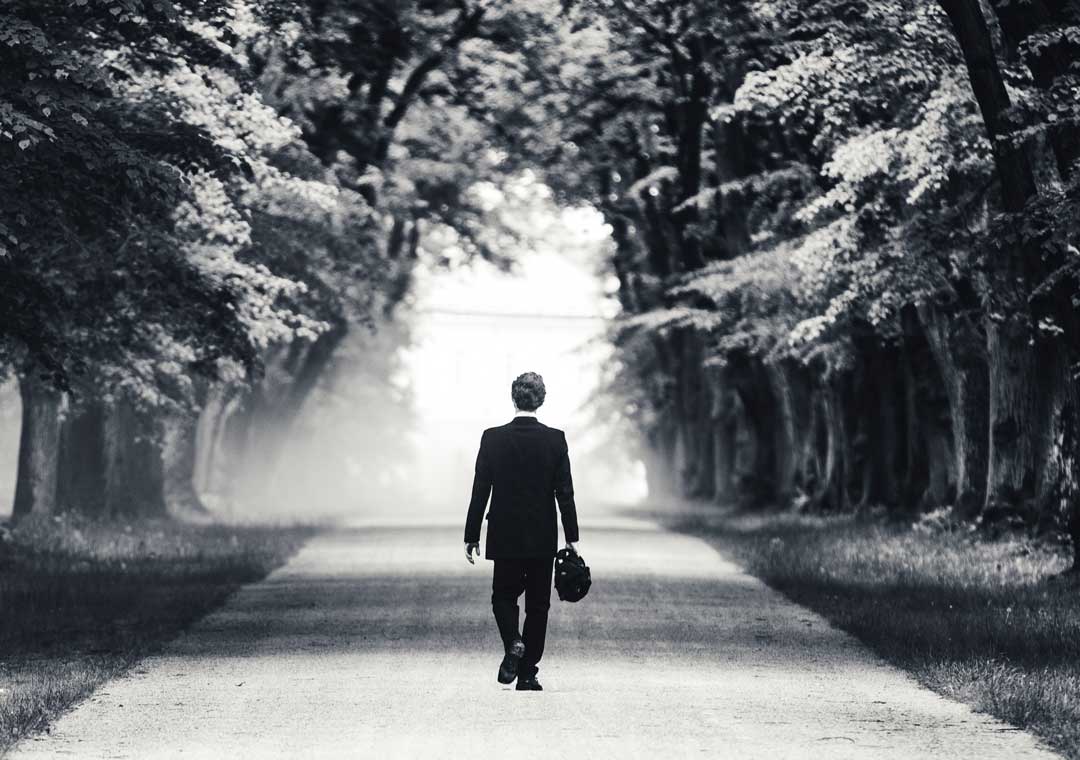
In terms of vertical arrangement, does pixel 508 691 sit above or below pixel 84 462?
below

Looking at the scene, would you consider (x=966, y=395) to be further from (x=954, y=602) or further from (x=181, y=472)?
(x=181, y=472)

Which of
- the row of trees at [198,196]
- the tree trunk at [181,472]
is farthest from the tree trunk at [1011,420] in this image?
the tree trunk at [181,472]

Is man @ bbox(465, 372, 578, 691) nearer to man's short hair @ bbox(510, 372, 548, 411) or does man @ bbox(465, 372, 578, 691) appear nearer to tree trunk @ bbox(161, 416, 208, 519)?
man's short hair @ bbox(510, 372, 548, 411)

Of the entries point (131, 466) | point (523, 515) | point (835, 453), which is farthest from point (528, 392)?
point (835, 453)

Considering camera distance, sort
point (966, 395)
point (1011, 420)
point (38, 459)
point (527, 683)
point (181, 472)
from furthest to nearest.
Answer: point (181, 472)
point (38, 459)
point (966, 395)
point (1011, 420)
point (527, 683)

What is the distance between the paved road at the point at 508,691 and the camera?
9.44 m

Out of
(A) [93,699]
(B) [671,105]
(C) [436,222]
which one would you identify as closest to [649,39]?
(B) [671,105]

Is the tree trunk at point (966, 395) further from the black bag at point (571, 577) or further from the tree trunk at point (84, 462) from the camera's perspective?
the black bag at point (571, 577)

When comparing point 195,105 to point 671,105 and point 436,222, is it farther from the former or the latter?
point 436,222

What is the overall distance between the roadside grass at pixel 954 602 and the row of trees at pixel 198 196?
6379 millimetres

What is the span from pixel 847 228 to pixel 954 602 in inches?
300

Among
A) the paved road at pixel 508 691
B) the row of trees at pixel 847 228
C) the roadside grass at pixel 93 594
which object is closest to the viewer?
the paved road at pixel 508 691

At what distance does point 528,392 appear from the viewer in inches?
458

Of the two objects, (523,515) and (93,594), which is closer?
(523,515)
